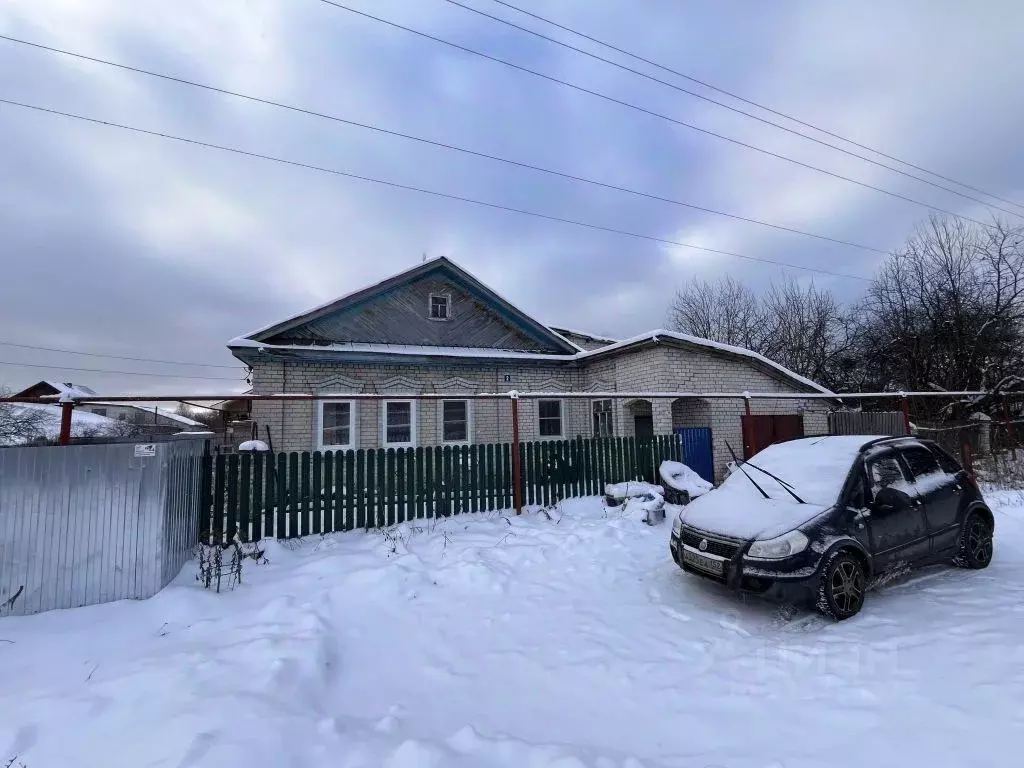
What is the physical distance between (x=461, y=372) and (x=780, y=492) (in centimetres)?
914

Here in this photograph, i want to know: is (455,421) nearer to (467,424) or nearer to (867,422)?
(467,424)

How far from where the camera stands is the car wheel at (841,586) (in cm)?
369

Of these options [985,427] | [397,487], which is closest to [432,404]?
[397,487]

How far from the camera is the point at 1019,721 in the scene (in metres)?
2.38

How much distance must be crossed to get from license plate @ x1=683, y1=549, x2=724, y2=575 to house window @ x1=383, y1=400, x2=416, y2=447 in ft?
27.9

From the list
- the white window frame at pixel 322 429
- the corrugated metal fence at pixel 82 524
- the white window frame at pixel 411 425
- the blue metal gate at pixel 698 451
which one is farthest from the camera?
the white window frame at pixel 411 425

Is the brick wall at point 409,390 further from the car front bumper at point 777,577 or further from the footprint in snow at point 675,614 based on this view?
the car front bumper at point 777,577

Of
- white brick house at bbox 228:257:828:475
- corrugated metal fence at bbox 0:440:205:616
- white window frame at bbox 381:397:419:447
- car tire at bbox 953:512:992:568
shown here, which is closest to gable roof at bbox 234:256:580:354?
white brick house at bbox 228:257:828:475

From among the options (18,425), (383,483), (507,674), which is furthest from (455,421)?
(18,425)

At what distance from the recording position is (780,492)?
447 centimetres

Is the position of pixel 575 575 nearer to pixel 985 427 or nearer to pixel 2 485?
pixel 2 485

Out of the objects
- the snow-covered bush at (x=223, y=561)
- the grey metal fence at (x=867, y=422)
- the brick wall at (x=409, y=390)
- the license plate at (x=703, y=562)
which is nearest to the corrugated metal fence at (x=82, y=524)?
the snow-covered bush at (x=223, y=561)

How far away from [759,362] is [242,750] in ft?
39.6

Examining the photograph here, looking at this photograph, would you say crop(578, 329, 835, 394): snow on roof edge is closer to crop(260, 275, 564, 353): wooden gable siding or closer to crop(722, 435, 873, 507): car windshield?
crop(260, 275, 564, 353): wooden gable siding
